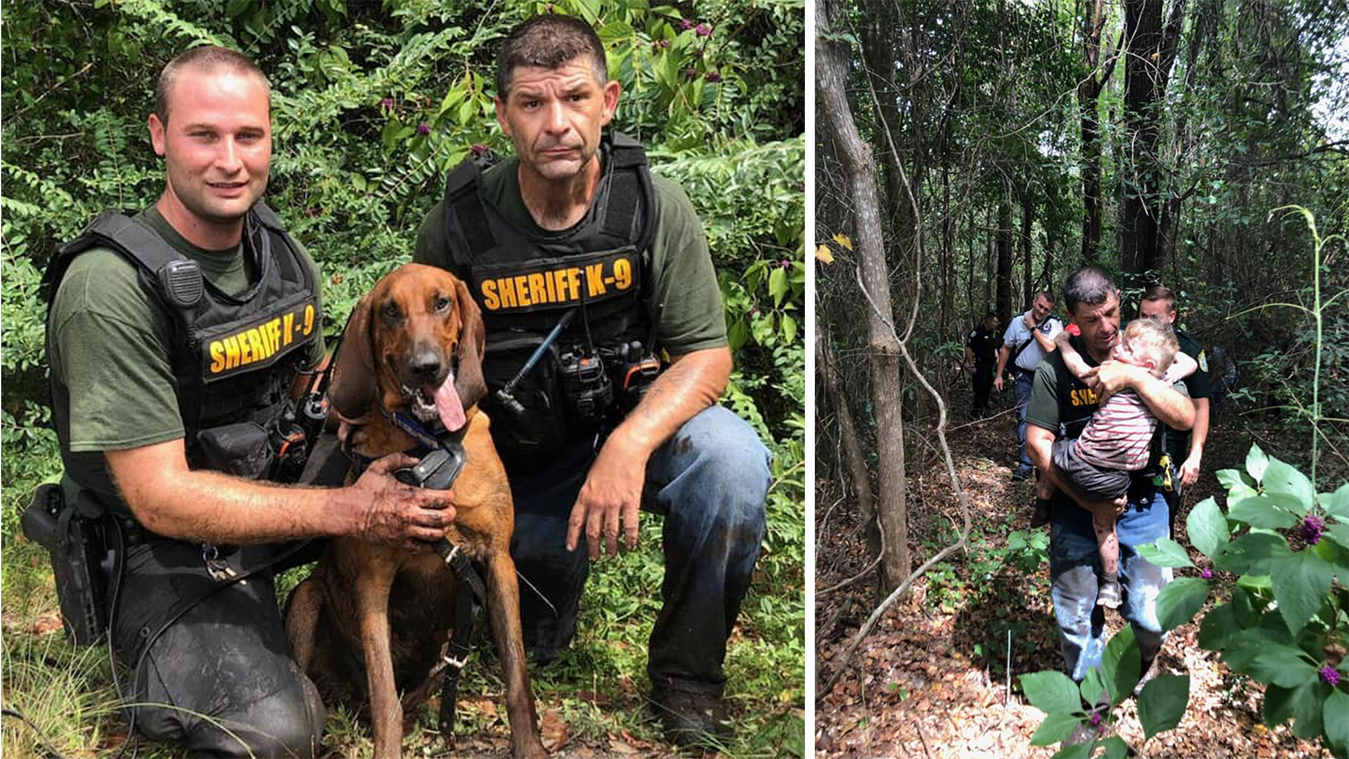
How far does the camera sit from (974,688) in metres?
2.80

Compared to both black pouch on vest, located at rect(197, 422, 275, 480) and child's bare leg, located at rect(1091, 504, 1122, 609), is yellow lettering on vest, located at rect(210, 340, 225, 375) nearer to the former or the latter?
black pouch on vest, located at rect(197, 422, 275, 480)

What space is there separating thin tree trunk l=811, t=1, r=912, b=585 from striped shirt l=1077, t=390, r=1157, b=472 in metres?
0.48

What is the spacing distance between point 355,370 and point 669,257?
0.80 meters

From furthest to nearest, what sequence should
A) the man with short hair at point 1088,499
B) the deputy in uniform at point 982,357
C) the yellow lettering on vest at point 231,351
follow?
the deputy in uniform at point 982,357, the man with short hair at point 1088,499, the yellow lettering on vest at point 231,351

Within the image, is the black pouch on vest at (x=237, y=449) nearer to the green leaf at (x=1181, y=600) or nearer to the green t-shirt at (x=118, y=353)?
the green t-shirt at (x=118, y=353)

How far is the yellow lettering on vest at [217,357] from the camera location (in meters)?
2.28

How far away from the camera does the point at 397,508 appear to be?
7.75 ft

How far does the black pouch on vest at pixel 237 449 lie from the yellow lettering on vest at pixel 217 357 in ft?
0.56

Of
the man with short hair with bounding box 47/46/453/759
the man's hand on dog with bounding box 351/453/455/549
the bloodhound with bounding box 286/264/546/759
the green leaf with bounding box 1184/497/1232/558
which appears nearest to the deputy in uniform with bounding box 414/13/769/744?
the bloodhound with bounding box 286/264/546/759

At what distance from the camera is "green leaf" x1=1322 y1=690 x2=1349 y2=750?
2.39 meters

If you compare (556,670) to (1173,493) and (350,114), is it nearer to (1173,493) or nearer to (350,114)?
(350,114)

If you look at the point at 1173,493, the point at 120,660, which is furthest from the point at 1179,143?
the point at 120,660

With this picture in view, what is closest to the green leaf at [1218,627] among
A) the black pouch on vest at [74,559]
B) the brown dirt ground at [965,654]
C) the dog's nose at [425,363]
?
the brown dirt ground at [965,654]

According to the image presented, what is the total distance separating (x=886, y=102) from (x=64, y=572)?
8.14 feet
